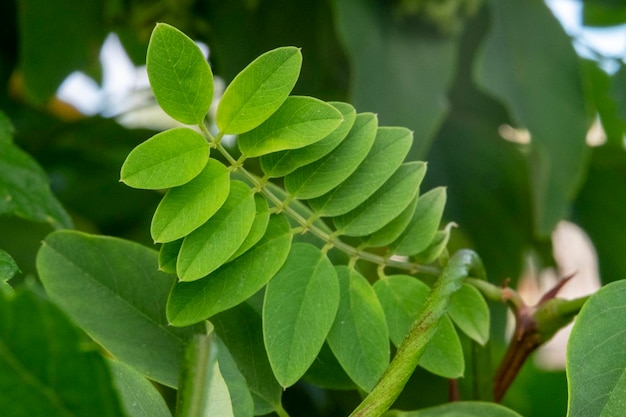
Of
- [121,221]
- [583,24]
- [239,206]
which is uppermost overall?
[239,206]

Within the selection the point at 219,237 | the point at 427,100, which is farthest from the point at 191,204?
the point at 427,100

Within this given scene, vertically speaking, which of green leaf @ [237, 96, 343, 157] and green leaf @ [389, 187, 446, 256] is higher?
green leaf @ [237, 96, 343, 157]

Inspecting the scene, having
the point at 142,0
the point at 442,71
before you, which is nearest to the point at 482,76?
the point at 442,71

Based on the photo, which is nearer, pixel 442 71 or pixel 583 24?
pixel 442 71

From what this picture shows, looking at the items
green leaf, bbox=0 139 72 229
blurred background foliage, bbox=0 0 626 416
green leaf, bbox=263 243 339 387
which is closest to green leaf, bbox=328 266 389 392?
green leaf, bbox=263 243 339 387

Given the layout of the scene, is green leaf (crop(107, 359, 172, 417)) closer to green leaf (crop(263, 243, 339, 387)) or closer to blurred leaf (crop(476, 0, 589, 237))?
green leaf (crop(263, 243, 339, 387))

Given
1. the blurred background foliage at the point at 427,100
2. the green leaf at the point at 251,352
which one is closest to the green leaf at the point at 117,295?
the green leaf at the point at 251,352

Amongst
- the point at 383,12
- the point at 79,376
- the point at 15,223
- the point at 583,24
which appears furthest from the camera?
the point at 583,24

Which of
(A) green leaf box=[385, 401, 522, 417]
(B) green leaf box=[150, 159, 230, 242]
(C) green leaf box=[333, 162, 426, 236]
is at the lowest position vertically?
(A) green leaf box=[385, 401, 522, 417]

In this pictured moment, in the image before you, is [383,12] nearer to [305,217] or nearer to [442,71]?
[442,71]
